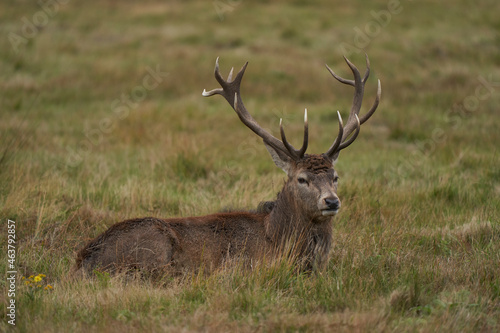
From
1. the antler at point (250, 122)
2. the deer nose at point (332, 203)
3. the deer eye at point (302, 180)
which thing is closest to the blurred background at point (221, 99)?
the antler at point (250, 122)

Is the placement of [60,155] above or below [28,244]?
below

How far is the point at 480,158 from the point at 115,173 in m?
5.77

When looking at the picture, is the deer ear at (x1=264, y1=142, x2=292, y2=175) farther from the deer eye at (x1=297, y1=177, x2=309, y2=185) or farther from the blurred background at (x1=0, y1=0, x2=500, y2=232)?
the blurred background at (x1=0, y1=0, x2=500, y2=232)

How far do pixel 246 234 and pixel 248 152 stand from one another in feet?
16.7

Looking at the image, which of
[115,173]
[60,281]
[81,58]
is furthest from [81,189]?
[81,58]

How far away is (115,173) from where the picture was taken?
9.59 meters

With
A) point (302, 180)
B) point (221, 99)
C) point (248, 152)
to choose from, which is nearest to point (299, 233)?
point (302, 180)

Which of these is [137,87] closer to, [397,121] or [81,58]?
[81,58]

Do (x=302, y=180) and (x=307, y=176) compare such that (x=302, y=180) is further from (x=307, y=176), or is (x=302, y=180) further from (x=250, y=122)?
(x=250, y=122)

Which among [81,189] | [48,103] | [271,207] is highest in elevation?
[271,207]

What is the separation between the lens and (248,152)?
11.4 m

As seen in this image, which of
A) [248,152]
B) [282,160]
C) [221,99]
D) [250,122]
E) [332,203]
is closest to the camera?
[332,203]

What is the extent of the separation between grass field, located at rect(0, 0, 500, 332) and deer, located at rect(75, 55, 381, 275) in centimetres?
29

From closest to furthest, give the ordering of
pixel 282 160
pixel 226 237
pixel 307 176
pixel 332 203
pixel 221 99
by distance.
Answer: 1. pixel 332 203
2. pixel 307 176
3. pixel 226 237
4. pixel 282 160
5. pixel 221 99
